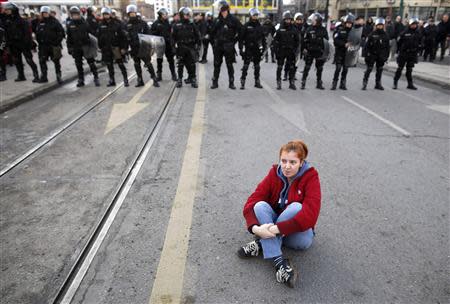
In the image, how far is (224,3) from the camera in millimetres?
9109

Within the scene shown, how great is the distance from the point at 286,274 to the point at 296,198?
1.93 feet

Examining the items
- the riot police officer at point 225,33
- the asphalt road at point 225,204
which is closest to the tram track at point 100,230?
the asphalt road at point 225,204

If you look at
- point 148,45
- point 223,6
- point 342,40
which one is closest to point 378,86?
point 342,40

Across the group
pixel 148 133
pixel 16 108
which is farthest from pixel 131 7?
pixel 148 133

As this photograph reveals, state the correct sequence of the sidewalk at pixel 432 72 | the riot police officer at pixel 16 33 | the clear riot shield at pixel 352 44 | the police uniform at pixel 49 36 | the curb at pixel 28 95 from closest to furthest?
1. the curb at pixel 28 95
2. the police uniform at pixel 49 36
3. the riot police officer at pixel 16 33
4. the clear riot shield at pixel 352 44
5. the sidewalk at pixel 432 72

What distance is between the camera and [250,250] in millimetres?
2859

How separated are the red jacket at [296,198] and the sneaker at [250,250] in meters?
0.15

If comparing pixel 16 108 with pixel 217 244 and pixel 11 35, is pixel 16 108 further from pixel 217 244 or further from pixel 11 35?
pixel 217 244

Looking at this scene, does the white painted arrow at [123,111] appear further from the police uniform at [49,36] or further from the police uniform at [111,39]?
the police uniform at [49,36]

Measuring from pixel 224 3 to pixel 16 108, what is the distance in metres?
5.51

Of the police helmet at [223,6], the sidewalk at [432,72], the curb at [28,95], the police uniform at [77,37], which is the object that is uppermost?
the police helmet at [223,6]

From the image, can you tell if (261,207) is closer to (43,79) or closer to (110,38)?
(110,38)

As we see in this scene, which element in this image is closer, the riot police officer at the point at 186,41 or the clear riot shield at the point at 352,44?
the riot police officer at the point at 186,41

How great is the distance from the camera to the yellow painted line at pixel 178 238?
2.52 metres
